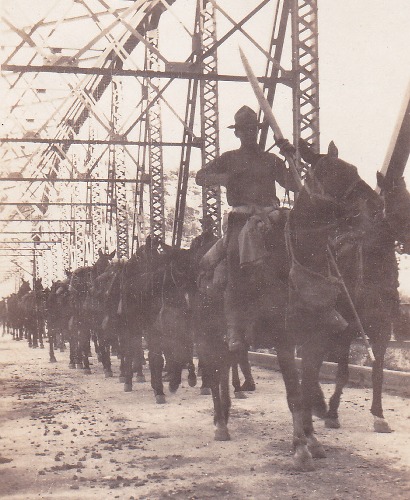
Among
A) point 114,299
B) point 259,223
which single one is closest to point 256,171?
point 259,223

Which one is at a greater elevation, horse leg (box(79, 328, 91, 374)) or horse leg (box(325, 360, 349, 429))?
horse leg (box(79, 328, 91, 374))

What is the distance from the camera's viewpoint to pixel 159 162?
2327 cm

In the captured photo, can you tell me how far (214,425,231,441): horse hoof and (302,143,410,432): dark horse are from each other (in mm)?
1076

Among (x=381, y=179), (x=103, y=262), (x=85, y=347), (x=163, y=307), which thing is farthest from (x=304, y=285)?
(x=85, y=347)

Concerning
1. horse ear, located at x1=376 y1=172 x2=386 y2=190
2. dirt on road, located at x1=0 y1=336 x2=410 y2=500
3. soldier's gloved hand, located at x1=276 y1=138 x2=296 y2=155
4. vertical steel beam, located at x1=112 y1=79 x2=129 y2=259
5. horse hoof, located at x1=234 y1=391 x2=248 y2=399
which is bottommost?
dirt on road, located at x1=0 y1=336 x2=410 y2=500

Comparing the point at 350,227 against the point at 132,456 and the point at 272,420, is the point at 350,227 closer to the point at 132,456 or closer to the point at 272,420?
the point at 132,456

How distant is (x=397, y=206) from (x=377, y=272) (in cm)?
104

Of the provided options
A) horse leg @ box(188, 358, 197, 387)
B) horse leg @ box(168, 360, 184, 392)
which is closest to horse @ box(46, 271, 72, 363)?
horse leg @ box(188, 358, 197, 387)

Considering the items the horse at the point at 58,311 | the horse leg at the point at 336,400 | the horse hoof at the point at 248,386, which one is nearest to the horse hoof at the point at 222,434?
the horse leg at the point at 336,400

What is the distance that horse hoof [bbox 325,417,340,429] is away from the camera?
8.82m

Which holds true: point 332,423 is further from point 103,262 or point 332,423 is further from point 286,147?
point 103,262

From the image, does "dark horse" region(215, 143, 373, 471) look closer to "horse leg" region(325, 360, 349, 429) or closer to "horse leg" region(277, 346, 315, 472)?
"horse leg" region(277, 346, 315, 472)

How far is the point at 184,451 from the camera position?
781 cm

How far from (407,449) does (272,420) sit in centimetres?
246
